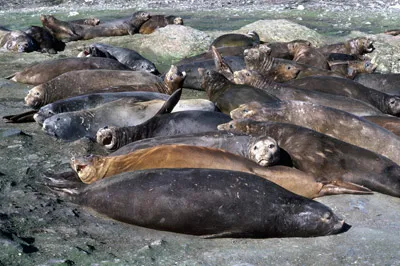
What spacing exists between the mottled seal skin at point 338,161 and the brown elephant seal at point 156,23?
838 centimetres

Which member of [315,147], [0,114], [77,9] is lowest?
[77,9]

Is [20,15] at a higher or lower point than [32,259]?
lower

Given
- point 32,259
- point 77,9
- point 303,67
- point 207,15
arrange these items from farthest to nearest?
1. point 77,9
2. point 207,15
3. point 303,67
4. point 32,259

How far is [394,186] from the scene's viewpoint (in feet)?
17.7

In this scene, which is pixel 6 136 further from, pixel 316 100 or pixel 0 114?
pixel 316 100

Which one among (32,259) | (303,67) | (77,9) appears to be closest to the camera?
(32,259)

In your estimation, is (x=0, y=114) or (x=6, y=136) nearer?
(x=6, y=136)

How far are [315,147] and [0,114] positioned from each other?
3.64 metres

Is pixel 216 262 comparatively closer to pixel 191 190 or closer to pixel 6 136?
pixel 191 190

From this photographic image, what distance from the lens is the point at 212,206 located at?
14.1 feet

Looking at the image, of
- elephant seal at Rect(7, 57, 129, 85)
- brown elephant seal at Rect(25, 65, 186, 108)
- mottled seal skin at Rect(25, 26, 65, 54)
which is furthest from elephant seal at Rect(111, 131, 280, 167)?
mottled seal skin at Rect(25, 26, 65, 54)

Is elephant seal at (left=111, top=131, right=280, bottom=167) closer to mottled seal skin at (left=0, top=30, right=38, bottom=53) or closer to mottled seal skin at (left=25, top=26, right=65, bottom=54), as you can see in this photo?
mottled seal skin at (left=0, top=30, right=38, bottom=53)

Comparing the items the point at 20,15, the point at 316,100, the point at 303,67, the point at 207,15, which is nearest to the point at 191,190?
the point at 316,100

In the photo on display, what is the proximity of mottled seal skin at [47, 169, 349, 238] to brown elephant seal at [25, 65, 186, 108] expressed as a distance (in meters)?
3.54
